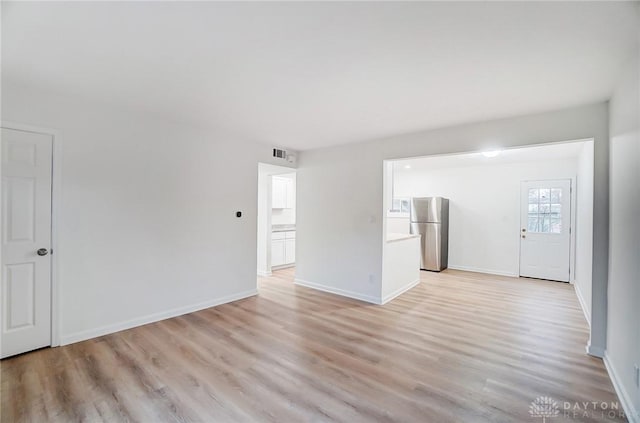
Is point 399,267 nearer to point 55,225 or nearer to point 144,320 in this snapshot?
point 144,320

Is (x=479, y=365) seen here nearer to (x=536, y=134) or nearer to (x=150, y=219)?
(x=536, y=134)

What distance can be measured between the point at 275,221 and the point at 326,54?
17.3 ft

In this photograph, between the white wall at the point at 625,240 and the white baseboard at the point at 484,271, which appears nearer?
the white wall at the point at 625,240

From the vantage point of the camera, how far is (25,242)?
8.53ft

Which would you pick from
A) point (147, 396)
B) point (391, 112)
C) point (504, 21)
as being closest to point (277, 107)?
point (391, 112)

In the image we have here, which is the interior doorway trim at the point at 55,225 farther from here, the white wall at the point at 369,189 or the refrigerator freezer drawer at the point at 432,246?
the refrigerator freezer drawer at the point at 432,246

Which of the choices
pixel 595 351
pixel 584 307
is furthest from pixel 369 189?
pixel 584 307

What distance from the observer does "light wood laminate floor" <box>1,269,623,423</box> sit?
6.26 feet

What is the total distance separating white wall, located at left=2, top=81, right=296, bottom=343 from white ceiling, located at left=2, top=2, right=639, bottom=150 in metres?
0.32

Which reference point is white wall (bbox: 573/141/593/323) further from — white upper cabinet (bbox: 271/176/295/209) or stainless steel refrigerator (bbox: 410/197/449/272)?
white upper cabinet (bbox: 271/176/295/209)

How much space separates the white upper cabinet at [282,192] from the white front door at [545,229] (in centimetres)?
501

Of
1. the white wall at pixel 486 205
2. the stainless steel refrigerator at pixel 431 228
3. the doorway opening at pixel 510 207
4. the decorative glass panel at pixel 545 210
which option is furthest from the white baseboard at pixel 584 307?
the stainless steel refrigerator at pixel 431 228

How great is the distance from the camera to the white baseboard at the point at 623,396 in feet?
5.85

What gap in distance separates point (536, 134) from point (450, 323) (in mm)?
2270
